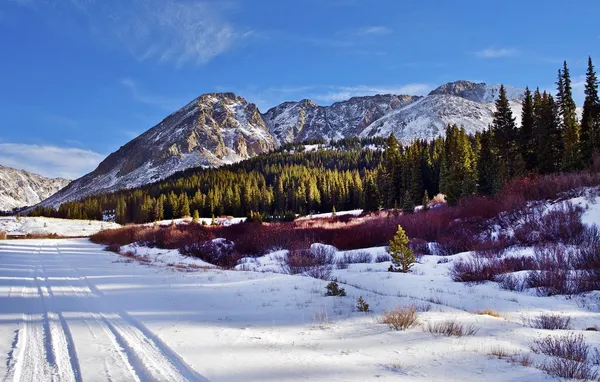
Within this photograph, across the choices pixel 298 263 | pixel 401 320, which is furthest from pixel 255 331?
pixel 298 263

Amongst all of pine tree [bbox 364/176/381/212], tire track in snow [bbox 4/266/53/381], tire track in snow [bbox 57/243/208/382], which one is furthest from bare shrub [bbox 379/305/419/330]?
pine tree [bbox 364/176/381/212]

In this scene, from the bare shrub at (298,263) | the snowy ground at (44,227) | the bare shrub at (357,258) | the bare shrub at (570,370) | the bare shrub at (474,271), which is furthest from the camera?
the snowy ground at (44,227)

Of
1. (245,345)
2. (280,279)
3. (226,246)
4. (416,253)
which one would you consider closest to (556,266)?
(416,253)

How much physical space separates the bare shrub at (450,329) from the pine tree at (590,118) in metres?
34.8

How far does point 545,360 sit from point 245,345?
3676 millimetres

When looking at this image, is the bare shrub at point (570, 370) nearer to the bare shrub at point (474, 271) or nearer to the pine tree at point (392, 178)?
the bare shrub at point (474, 271)

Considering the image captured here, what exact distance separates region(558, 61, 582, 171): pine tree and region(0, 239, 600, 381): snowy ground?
97.1ft

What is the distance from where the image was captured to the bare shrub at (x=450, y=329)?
5.41m

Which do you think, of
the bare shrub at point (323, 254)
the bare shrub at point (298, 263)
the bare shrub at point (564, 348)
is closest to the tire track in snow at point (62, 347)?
the bare shrub at point (564, 348)

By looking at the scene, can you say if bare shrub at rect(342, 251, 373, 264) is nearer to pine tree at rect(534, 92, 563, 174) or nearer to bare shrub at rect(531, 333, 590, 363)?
bare shrub at rect(531, 333, 590, 363)

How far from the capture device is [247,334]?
18.0ft

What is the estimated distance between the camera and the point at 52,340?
196 inches

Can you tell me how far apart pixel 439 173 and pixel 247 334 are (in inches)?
3096

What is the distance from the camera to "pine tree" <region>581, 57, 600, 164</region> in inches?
1309
